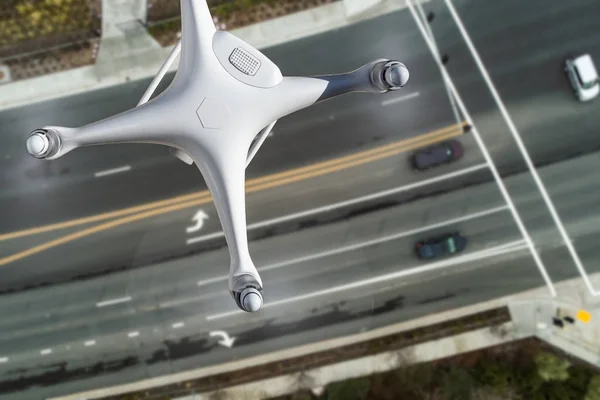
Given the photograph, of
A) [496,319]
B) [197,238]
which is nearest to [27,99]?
[197,238]

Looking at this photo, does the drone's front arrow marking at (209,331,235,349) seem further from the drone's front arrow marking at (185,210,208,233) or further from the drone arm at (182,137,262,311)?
the drone arm at (182,137,262,311)

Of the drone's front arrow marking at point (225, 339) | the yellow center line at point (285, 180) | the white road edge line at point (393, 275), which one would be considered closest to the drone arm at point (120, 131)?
the yellow center line at point (285, 180)

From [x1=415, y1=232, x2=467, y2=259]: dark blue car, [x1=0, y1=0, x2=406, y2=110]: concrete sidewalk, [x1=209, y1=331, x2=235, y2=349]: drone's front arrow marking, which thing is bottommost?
[x1=209, y1=331, x2=235, y2=349]: drone's front arrow marking

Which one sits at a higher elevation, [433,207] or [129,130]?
[433,207]

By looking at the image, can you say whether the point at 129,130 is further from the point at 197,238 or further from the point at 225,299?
the point at 225,299

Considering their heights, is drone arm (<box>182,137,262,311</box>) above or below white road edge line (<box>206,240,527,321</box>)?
below

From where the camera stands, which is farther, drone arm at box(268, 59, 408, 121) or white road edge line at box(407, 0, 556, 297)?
white road edge line at box(407, 0, 556, 297)

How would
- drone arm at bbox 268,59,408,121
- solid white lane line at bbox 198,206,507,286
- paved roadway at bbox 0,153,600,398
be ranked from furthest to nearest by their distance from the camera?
1. solid white lane line at bbox 198,206,507,286
2. paved roadway at bbox 0,153,600,398
3. drone arm at bbox 268,59,408,121

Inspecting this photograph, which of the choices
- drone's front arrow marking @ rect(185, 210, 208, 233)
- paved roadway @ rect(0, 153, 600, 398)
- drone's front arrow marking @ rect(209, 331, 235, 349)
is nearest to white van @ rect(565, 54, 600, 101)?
paved roadway @ rect(0, 153, 600, 398)
